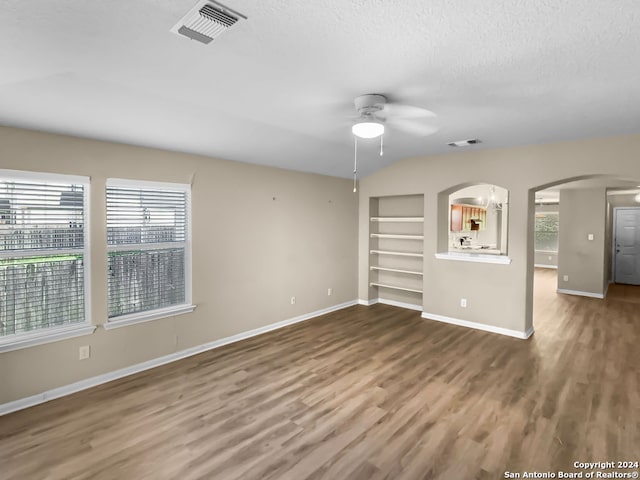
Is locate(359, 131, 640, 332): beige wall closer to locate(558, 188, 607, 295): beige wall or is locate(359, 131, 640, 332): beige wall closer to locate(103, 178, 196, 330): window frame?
locate(103, 178, 196, 330): window frame

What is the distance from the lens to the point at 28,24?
1.67 m

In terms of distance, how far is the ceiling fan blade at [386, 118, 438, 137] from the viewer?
3420mm

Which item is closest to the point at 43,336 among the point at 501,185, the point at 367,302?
the point at 367,302

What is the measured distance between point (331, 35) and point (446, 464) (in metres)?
2.72

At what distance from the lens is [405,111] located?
122 inches

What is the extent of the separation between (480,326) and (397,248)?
6.55ft

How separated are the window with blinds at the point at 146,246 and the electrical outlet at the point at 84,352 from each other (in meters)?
0.34

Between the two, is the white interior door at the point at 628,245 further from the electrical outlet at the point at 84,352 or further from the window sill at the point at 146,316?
→ the electrical outlet at the point at 84,352

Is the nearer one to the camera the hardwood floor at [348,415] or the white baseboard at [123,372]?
the hardwood floor at [348,415]

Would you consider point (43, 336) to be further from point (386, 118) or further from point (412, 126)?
point (412, 126)

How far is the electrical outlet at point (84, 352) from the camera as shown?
330 cm

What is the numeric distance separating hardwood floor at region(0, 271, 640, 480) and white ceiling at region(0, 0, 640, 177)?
8.16ft

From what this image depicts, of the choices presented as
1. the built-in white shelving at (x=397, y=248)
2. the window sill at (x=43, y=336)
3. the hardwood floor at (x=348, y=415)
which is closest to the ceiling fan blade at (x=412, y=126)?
the built-in white shelving at (x=397, y=248)

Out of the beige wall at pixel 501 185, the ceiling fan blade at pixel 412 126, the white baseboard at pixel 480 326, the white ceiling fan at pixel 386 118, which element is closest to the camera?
the white ceiling fan at pixel 386 118
